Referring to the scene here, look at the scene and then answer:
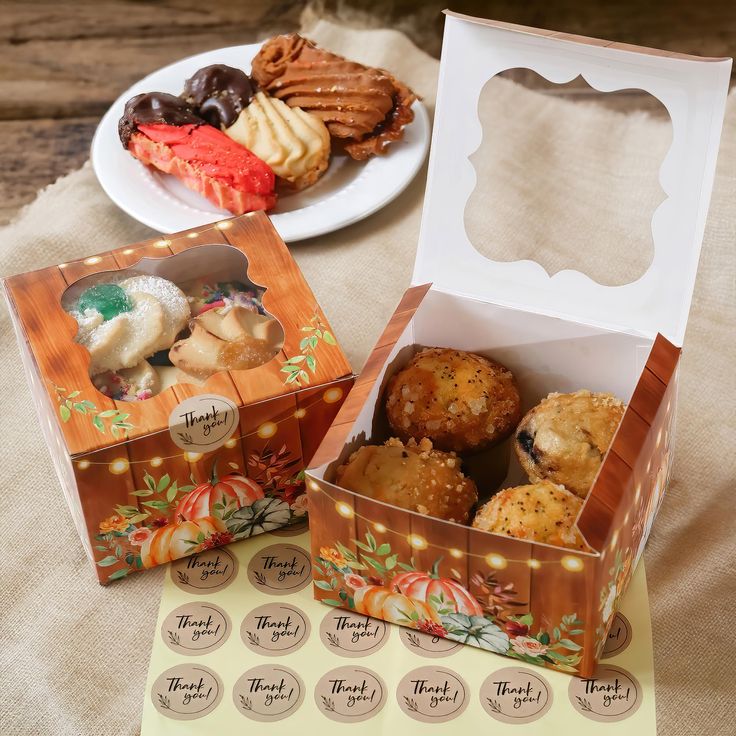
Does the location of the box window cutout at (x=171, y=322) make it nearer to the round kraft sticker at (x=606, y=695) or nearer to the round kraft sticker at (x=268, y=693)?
the round kraft sticker at (x=268, y=693)

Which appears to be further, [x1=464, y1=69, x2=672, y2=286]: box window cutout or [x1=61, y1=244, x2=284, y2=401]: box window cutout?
[x1=464, y1=69, x2=672, y2=286]: box window cutout

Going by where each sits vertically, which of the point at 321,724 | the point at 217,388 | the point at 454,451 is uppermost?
the point at 217,388

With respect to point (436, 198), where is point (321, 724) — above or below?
below

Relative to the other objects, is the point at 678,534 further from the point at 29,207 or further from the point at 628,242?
the point at 29,207

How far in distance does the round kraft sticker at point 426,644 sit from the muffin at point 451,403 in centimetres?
21

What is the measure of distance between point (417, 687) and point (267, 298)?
1.52 ft

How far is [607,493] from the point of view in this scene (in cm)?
93

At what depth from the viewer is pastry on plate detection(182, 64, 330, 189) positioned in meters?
1.67

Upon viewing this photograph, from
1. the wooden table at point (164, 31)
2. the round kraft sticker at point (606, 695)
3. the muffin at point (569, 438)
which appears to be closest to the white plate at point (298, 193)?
the wooden table at point (164, 31)

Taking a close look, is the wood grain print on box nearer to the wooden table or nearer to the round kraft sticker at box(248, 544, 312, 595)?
the round kraft sticker at box(248, 544, 312, 595)

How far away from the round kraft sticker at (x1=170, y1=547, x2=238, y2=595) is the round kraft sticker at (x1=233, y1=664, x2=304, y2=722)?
0.43 ft

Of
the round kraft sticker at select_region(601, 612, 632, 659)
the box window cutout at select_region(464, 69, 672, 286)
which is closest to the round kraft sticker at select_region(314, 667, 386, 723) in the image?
the round kraft sticker at select_region(601, 612, 632, 659)

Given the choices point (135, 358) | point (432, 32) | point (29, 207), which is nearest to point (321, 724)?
point (135, 358)

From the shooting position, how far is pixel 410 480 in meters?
1.05
